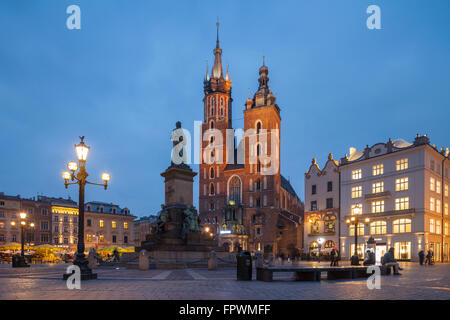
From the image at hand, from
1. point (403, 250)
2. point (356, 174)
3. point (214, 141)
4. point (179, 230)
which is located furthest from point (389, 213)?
point (214, 141)

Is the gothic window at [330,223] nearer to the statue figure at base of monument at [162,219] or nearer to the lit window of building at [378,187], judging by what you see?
the lit window of building at [378,187]

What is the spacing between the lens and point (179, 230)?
2798cm

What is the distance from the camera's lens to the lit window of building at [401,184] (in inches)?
1875

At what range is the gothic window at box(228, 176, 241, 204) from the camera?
3406 inches

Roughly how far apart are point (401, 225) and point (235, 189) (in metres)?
44.3

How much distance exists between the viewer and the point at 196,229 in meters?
28.5

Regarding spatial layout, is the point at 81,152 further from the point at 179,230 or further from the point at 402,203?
the point at 402,203

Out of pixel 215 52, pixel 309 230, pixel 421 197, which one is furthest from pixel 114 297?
pixel 215 52

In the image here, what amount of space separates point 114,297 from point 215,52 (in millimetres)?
103037

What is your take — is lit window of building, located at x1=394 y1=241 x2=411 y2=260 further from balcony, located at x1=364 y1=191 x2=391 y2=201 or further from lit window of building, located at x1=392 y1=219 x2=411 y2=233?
balcony, located at x1=364 y1=191 x2=391 y2=201

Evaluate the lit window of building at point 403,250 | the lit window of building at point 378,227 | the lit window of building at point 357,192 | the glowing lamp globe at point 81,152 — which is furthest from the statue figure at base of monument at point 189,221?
the lit window of building at point 357,192

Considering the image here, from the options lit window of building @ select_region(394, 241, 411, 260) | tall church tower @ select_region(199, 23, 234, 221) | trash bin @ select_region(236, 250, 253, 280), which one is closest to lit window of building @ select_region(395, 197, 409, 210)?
lit window of building @ select_region(394, 241, 411, 260)

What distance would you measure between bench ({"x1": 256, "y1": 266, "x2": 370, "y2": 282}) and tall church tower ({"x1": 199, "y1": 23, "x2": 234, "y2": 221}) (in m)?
70.4

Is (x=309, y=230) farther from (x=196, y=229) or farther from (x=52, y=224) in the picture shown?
(x=52, y=224)
